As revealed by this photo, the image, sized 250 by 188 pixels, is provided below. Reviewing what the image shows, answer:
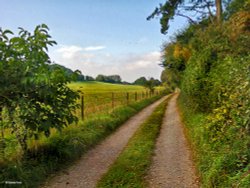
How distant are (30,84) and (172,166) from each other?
12.4ft

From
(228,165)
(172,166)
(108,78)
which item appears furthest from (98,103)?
(108,78)

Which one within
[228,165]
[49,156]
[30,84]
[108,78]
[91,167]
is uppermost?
[108,78]

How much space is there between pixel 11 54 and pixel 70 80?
125cm

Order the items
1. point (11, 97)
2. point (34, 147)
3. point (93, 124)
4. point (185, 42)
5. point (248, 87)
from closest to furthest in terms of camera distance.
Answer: point (248, 87)
point (11, 97)
point (34, 147)
point (93, 124)
point (185, 42)

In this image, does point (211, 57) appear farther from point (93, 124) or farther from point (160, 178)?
point (160, 178)

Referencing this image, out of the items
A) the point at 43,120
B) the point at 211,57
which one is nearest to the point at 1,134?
the point at 43,120

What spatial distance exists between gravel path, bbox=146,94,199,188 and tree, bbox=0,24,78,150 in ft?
7.81

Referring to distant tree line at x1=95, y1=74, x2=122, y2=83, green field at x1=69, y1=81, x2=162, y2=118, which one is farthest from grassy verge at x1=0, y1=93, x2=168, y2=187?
distant tree line at x1=95, y1=74, x2=122, y2=83

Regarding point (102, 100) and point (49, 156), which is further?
point (102, 100)

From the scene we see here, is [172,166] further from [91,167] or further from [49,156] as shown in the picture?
[49,156]

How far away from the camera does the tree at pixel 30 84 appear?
526cm

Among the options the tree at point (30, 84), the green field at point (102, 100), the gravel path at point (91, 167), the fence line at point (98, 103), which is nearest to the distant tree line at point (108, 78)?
the green field at point (102, 100)

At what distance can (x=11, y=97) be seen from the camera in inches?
214

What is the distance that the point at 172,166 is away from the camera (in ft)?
22.2
